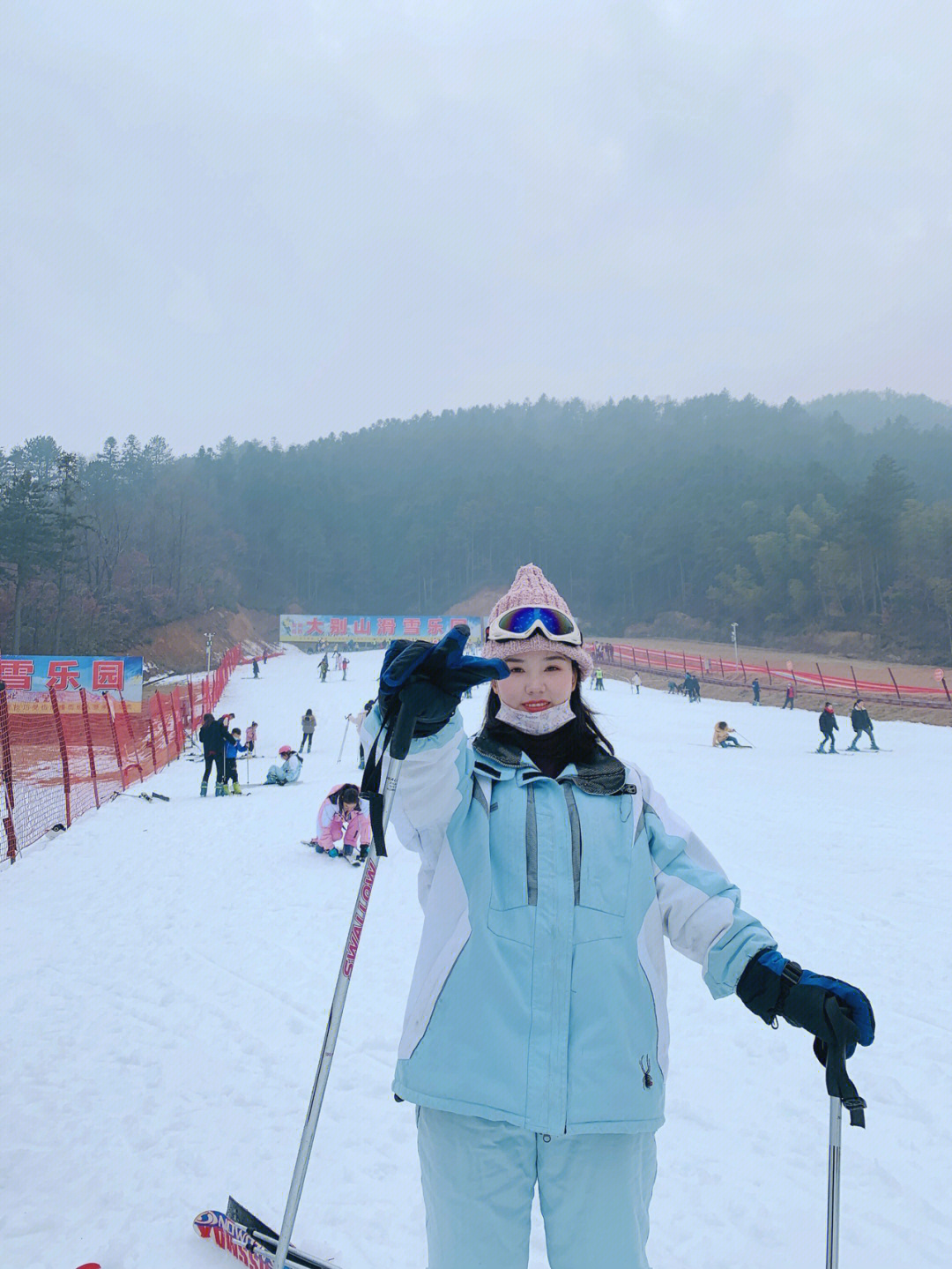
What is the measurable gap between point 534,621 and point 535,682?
0.50 feet

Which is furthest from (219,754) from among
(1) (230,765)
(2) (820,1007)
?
(2) (820,1007)

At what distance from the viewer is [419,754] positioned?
152 cm

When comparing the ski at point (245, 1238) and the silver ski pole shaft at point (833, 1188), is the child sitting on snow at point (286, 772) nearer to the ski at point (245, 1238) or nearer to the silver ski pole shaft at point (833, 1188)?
the ski at point (245, 1238)

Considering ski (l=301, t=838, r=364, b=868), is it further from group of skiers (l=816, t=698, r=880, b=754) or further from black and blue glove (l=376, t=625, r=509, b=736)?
group of skiers (l=816, t=698, r=880, b=754)

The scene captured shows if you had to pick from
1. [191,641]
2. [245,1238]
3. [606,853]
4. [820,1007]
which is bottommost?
[191,641]

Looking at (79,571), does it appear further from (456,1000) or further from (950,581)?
(456,1000)

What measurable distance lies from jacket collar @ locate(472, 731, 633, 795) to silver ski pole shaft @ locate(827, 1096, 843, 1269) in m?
0.78

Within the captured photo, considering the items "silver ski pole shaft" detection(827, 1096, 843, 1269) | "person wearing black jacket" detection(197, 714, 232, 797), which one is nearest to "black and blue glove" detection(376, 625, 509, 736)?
"silver ski pole shaft" detection(827, 1096, 843, 1269)

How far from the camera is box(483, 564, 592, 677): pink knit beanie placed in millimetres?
1806

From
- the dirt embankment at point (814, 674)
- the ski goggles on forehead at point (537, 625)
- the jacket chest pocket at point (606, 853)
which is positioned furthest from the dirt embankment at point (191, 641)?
the jacket chest pocket at point (606, 853)

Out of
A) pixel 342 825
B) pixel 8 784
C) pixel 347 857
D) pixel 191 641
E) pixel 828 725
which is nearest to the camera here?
pixel 8 784

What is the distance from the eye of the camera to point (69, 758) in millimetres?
14703

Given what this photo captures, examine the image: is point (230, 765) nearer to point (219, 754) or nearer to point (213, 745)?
point (219, 754)

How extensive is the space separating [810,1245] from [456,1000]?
1847 millimetres
